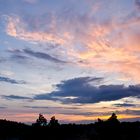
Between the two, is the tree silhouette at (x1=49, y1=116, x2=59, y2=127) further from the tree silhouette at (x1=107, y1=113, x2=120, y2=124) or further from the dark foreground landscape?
the tree silhouette at (x1=107, y1=113, x2=120, y2=124)

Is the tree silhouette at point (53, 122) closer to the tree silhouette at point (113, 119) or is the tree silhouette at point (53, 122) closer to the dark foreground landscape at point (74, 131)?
the dark foreground landscape at point (74, 131)

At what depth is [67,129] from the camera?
148250 millimetres

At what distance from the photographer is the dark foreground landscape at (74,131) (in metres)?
141

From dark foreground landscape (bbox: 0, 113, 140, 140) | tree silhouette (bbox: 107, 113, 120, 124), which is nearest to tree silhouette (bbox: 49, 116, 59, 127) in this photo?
dark foreground landscape (bbox: 0, 113, 140, 140)

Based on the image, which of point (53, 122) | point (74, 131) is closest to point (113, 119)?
point (74, 131)

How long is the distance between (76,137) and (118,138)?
1613 cm

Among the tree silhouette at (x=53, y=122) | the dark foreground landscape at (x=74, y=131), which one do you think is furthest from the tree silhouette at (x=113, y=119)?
the tree silhouette at (x=53, y=122)

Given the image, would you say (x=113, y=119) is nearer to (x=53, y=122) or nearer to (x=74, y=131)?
(x=74, y=131)

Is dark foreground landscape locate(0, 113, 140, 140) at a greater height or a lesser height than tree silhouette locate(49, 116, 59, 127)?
lesser

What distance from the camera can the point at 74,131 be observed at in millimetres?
149375

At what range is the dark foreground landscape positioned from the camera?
141m

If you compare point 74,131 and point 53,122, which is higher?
point 53,122

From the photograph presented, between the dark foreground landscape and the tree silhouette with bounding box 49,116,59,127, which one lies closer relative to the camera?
the dark foreground landscape

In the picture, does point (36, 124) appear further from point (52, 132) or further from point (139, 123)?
point (139, 123)
